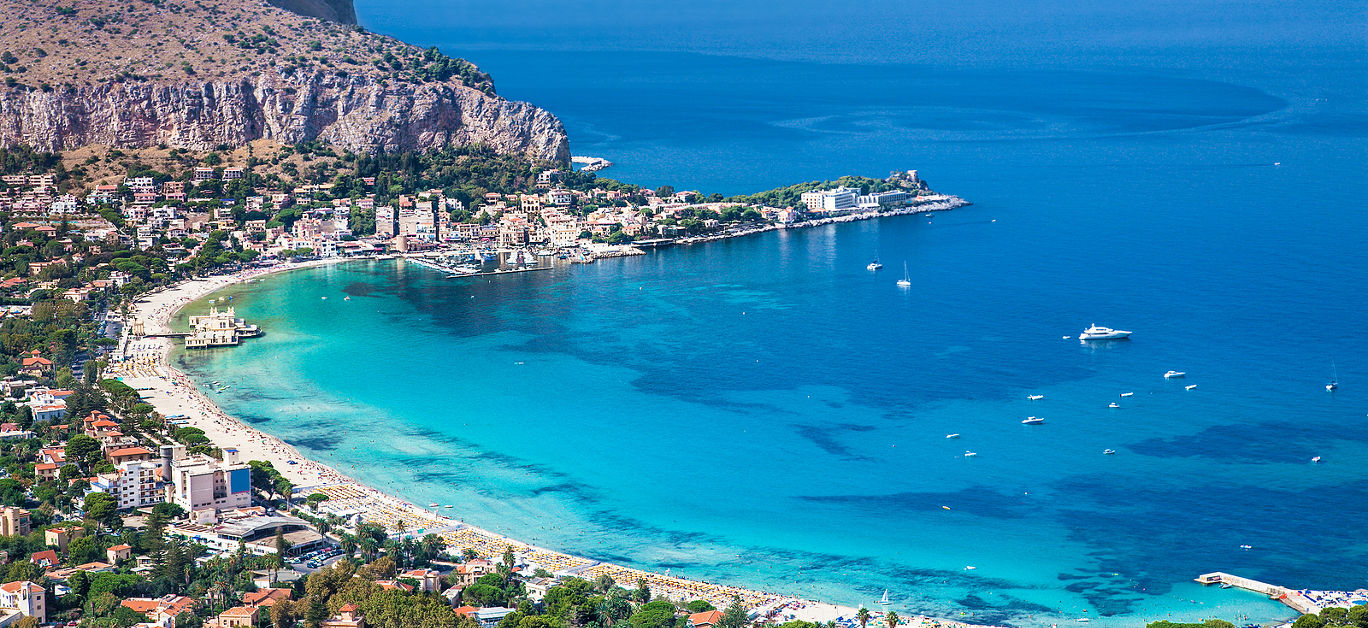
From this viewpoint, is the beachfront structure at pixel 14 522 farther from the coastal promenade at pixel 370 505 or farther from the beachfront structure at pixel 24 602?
the coastal promenade at pixel 370 505

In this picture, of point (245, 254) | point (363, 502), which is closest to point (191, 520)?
point (363, 502)

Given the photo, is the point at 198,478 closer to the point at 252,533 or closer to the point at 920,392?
the point at 252,533

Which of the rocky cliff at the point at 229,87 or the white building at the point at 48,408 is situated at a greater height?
the rocky cliff at the point at 229,87

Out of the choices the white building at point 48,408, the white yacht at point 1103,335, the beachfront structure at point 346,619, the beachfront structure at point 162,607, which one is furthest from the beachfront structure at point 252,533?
the white yacht at point 1103,335

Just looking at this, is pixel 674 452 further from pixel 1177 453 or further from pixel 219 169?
pixel 219 169

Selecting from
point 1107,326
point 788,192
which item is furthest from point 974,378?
point 788,192

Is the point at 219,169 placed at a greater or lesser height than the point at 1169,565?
greater
